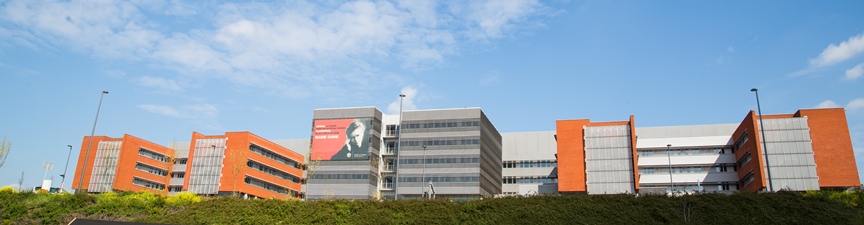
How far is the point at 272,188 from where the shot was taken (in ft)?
308

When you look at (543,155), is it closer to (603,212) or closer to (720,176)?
(720,176)

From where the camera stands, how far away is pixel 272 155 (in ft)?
312

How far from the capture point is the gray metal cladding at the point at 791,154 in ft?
217

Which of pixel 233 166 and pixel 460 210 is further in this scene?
pixel 233 166

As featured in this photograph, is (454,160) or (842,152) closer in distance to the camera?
(842,152)

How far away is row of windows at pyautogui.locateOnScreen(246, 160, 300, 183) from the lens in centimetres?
8893

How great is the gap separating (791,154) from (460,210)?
57.2m

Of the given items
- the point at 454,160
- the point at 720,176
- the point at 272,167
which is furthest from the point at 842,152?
Answer: the point at 272,167

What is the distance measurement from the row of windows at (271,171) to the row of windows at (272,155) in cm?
176

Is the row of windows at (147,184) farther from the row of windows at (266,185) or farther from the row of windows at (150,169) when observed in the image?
the row of windows at (266,185)

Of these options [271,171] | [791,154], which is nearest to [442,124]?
[271,171]

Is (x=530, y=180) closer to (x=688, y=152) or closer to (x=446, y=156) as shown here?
(x=446, y=156)

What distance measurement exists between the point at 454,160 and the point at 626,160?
2414 centimetres

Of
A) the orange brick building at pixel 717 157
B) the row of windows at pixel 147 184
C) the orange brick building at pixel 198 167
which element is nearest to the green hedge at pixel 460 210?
the orange brick building at pixel 717 157
